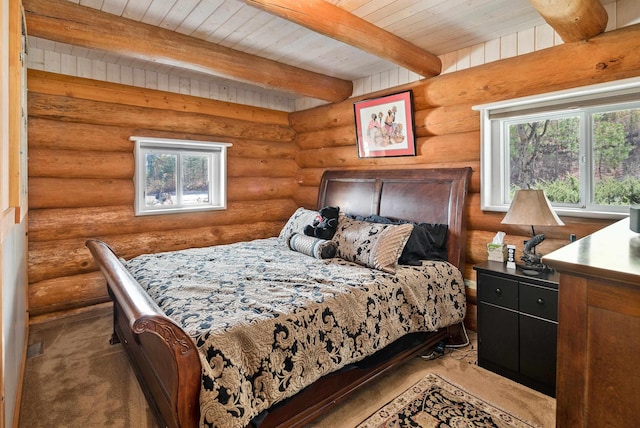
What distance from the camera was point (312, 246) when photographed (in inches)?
123

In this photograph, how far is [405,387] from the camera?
7.66ft

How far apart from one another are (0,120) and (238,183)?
3.39 metres

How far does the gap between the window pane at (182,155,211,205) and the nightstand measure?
3.26m

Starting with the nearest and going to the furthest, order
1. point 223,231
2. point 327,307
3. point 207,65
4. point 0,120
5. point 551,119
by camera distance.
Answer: point 0,120
point 327,307
point 551,119
point 207,65
point 223,231

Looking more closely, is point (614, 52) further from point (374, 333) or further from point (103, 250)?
point (103, 250)

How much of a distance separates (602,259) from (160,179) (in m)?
4.06

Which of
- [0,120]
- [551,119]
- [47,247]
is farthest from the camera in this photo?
[47,247]

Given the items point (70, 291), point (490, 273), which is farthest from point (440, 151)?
point (70, 291)

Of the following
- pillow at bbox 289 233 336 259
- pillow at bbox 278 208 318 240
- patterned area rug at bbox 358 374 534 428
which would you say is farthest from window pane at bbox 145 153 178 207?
patterned area rug at bbox 358 374 534 428

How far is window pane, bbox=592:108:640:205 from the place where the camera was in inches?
95.3

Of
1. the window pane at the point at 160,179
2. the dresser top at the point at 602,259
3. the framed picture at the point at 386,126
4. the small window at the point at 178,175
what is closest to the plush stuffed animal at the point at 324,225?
the framed picture at the point at 386,126

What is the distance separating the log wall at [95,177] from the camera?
Answer: 10.7ft

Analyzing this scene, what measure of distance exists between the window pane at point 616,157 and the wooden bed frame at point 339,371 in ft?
3.01

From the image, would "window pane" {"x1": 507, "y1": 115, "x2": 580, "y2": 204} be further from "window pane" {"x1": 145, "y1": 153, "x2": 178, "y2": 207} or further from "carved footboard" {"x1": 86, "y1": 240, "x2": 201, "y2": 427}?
"window pane" {"x1": 145, "y1": 153, "x2": 178, "y2": 207}
